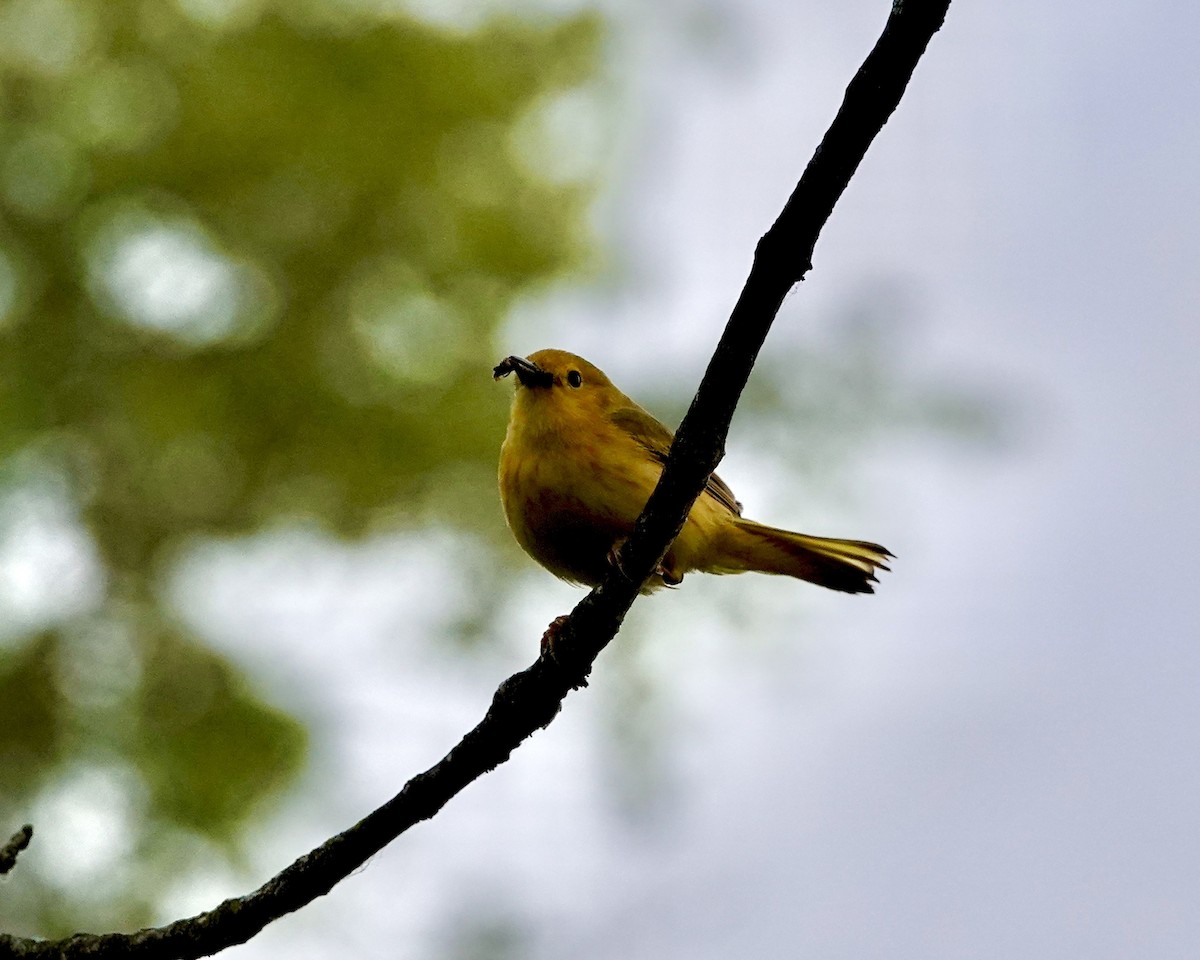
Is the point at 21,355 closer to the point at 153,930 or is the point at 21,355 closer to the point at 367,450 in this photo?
the point at 367,450

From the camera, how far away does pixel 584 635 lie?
2961 mm

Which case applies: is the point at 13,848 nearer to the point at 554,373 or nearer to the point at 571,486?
the point at 571,486

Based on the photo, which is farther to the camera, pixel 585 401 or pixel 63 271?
pixel 63 271

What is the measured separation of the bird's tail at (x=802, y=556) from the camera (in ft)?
14.6

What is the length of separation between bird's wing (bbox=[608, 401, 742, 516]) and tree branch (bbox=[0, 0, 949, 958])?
1301mm

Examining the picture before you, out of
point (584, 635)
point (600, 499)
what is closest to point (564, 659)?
point (584, 635)

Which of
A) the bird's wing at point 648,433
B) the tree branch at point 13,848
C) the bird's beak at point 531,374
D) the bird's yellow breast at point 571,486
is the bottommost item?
the tree branch at point 13,848

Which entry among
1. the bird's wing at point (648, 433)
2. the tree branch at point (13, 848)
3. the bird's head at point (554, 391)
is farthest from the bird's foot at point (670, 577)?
→ the tree branch at point (13, 848)

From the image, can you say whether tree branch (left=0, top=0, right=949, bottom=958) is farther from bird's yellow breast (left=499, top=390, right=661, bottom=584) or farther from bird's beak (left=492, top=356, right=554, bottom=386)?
bird's beak (left=492, top=356, right=554, bottom=386)

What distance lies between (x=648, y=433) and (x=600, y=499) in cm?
57

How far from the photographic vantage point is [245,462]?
8.20 metres

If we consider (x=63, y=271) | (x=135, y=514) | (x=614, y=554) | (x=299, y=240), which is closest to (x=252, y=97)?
(x=299, y=240)

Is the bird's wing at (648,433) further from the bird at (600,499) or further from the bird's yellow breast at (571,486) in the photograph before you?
the bird's yellow breast at (571,486)

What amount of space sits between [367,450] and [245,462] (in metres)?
0.79
